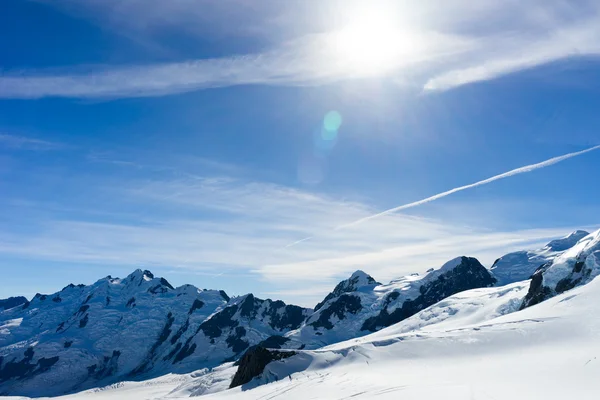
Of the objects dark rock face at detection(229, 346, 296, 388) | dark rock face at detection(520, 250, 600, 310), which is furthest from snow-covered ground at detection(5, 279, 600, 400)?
dark rock face at detection(520, 250, 600, 310)

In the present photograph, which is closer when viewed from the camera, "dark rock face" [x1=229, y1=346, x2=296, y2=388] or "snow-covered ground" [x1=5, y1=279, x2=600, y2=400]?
"snow-covered ground" [x1=5, y1=279, x2=600, y2=400]

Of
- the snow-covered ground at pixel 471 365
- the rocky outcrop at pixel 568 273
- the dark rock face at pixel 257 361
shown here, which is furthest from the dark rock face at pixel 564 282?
the dark rock face at pixel 257 361

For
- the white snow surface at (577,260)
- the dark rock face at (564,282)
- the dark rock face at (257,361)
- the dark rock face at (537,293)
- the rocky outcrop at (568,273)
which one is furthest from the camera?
the dark rock face at (537,293)

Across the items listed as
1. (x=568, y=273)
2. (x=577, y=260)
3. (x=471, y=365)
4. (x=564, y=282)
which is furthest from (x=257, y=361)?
(x=577, y=260)

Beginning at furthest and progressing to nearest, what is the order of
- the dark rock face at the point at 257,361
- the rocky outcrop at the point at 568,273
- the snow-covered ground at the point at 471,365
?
the rocky outcrop at the point at 568,273
the dark rock face at the point at 257,361
the snow-covered ground at the point at 471,365

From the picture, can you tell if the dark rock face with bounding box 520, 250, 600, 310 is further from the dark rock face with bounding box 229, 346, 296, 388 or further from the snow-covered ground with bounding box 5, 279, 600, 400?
the dark rock face with bounding box 229, 346, 296, 388

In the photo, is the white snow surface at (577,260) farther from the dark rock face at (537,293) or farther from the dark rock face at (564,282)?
the dark rock face at (537,293)

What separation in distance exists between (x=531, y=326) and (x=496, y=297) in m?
76.6

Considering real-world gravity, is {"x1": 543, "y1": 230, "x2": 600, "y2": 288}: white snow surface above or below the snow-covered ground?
above

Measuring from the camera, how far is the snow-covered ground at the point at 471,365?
23078 millimetres

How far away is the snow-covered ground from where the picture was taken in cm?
2308

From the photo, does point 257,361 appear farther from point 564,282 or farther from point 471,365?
point 564,282

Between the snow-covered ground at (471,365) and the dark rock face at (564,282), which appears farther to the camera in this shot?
the dark rock face at (564,282)

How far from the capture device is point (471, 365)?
32.1m
